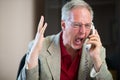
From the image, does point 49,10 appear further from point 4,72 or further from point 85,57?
point 85,57

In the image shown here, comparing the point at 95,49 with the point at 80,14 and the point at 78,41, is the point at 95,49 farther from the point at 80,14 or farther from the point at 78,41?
the point at 80,14

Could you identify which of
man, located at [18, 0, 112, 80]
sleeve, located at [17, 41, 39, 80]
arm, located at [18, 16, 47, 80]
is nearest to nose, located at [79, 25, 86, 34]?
man, located at [18, 0, 112, 80]

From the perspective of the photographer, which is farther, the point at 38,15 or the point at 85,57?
the point at 38,15

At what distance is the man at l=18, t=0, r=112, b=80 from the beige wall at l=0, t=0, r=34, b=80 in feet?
2.63

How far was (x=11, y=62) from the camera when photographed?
8.11 feet

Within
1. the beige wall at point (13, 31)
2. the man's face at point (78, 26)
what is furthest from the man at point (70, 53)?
the beige wall at point (13, 31)

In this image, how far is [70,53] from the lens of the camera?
1.70 meters

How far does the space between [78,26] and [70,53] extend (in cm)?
20

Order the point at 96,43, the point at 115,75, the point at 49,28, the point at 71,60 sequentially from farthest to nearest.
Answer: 1. the point at 49,28
2. the point at 115,75
3. the point at 71,60
4. the point at 96,43

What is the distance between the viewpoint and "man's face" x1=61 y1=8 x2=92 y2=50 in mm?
1573

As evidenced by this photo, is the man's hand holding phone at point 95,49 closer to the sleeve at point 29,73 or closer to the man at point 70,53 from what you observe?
the man at point 70,53

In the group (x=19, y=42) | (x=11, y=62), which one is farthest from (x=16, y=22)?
(x=11, y=62)

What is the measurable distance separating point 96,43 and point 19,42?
1081 millimetres

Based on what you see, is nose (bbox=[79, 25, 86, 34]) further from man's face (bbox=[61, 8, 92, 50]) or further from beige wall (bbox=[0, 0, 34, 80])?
beige wall (bbox=[0, 0, 34, 80])
